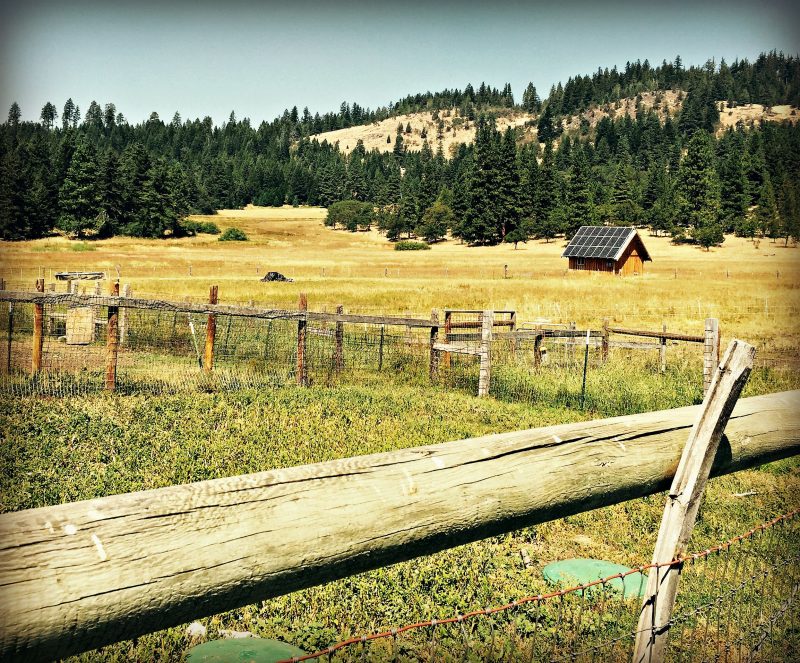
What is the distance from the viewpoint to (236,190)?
569 feet

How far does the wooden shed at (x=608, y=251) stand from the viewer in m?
67.0

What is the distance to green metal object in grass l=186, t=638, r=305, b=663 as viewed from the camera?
4.12m

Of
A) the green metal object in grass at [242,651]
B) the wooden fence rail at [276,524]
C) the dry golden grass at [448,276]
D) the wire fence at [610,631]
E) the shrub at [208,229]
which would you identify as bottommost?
the dry golden grass at [448,276]

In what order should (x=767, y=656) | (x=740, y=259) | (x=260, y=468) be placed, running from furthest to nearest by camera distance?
(x=740, y=259) < (x=260, y=468) < (x=767, y=656)

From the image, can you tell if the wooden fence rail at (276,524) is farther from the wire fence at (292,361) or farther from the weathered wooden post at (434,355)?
the weathered wooden post at (434,355)

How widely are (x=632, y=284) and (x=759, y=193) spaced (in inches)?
2613

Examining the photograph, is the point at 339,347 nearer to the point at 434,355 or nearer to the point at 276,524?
the point at 434,355

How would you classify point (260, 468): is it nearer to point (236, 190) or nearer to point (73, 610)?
point (73, 610)

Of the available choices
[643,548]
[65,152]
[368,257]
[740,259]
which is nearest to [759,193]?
[740,259]

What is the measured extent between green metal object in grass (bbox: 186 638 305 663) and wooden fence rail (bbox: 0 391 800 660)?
2.35 metres

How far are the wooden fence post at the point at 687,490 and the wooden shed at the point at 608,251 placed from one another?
6590 centimetres

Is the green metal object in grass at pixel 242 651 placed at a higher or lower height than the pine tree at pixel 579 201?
lower

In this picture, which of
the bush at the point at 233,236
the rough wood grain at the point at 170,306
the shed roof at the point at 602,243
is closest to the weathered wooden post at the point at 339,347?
the rough wood grain at the point at 170,306

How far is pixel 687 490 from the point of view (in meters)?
2.98
